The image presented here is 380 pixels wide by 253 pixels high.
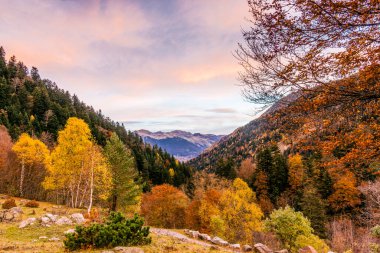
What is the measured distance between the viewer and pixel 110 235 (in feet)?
35.8

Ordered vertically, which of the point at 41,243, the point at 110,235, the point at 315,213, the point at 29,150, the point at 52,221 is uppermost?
the point at 29,150

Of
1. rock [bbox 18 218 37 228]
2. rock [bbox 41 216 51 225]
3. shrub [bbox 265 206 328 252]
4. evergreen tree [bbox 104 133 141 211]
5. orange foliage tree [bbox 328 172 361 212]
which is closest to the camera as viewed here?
rock [bbox 18 218 37 228]

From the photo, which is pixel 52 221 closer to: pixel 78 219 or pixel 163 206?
pixel 78 219

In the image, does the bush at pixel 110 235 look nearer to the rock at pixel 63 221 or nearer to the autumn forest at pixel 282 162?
the autumn forest at pixel 282 162

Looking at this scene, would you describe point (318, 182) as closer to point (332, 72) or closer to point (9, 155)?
point (332, 72)

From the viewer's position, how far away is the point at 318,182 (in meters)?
48.7

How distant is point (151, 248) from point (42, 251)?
460 cm

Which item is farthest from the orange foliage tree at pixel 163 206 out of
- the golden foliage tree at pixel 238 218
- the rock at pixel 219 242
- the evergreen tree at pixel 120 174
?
the rock at pixel 219 242

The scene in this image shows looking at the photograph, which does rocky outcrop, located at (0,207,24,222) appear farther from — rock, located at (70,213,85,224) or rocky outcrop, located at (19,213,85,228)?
rock, located at (70,213,85,224)

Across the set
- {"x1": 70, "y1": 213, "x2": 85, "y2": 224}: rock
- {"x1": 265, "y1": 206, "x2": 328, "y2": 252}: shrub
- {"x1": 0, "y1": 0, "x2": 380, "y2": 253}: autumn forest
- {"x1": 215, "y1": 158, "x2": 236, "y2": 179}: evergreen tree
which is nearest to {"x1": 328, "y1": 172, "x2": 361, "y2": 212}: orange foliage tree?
{"x1": 0, "y1": 0, "x2": 380, "y2": 253}: autumn forest

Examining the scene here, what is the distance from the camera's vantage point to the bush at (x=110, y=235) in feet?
34.3

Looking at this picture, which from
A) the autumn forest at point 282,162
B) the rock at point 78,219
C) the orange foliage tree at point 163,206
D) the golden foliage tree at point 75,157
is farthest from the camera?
the orange foliage tree at point 163,206

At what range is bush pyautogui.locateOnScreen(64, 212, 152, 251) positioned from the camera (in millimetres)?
10453

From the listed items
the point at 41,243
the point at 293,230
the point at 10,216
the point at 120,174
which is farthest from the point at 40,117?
the point at 293,230
